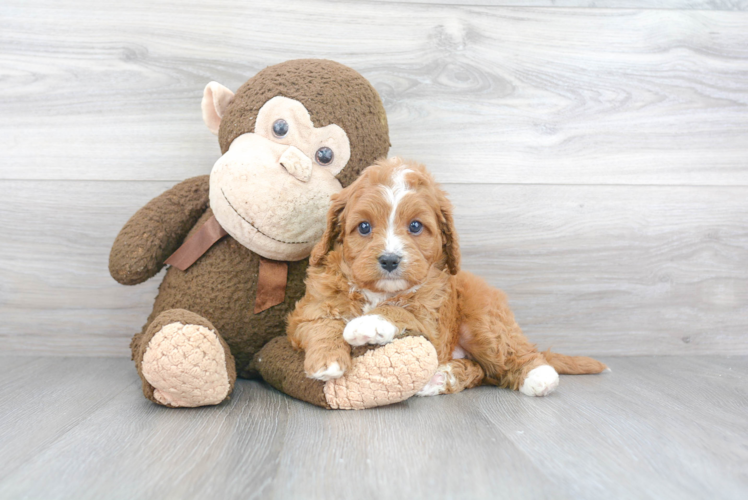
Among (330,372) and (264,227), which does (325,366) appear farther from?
(264,227)

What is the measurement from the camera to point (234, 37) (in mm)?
1760

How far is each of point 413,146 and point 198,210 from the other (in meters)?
0.71

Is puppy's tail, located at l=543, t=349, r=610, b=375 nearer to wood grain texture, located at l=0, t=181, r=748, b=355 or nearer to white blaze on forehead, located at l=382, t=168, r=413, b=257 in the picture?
wood grain texture, located at l=0, t=181, r=748, b=355

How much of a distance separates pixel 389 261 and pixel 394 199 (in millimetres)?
139

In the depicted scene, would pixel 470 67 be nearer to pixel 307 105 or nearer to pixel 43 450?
pixel 307 105

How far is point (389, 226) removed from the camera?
1199 mm

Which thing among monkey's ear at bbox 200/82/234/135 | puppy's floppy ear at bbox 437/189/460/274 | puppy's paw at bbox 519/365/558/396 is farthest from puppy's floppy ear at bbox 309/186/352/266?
puppy's paw at bbox 519/365/558/396

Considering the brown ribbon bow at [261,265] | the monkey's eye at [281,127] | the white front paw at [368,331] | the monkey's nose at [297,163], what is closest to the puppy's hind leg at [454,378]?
the white front paw at [368,331]

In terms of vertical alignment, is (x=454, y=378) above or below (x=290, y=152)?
below

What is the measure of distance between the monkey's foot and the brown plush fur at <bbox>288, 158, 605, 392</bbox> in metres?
0.19

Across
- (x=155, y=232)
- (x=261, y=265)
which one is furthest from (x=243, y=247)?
(x=155, y=232)

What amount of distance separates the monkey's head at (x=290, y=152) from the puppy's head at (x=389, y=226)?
106mm

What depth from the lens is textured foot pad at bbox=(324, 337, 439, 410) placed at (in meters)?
1.15

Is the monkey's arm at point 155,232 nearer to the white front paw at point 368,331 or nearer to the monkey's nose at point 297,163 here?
the monkey's nose at point 297,163
